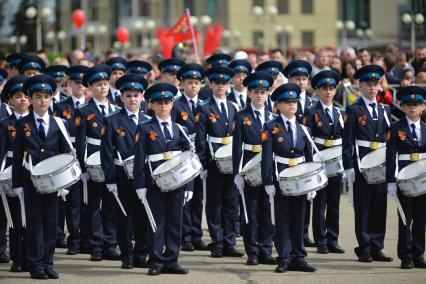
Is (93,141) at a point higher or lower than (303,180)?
higher

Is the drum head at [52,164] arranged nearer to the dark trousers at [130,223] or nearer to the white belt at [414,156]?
the dark trousers at [130,223]

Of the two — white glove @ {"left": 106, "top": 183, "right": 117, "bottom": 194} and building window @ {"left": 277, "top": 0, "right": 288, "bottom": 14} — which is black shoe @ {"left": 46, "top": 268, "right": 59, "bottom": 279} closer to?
white glove @ {"left": 106, "top": 183, "right": 117, "bottom": 194}

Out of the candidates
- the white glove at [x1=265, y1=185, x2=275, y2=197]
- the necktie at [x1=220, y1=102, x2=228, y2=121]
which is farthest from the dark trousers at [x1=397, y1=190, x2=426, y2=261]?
the necktie at [x1=220, y1=102, x2=228, y2=121]

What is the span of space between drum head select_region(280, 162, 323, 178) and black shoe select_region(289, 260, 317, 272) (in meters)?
1.02

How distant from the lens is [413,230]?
14.3 metres

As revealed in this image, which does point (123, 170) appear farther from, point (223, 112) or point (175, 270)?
point (223, 112)

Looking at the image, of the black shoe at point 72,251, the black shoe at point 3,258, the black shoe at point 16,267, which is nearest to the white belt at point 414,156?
the black shoe at point 72,251

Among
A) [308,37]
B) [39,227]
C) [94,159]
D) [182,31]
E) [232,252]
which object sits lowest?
[308,37]

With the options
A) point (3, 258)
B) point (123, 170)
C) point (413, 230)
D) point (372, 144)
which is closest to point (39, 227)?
point (123, 170)

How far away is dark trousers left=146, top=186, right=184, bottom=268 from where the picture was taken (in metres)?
14.0

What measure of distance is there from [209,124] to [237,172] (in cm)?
131

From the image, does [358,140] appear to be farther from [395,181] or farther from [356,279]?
[356,279]

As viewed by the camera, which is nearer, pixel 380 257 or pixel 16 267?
pixel 16 267

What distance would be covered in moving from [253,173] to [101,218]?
2035mm
